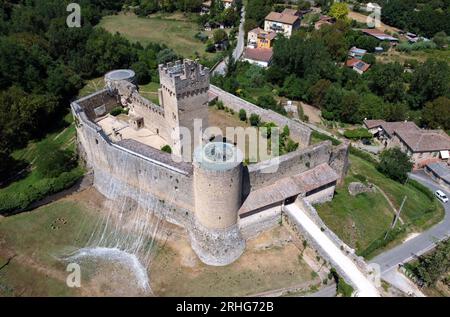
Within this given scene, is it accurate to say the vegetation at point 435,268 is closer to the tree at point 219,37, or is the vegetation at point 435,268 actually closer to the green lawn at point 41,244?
the green lawn at point 41,244

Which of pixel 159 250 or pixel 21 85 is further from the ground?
pixel 21 85

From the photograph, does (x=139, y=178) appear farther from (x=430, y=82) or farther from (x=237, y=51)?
(x=237, y=51)

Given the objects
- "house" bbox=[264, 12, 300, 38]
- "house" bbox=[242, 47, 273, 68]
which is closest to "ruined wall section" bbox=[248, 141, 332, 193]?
"house" bbox=[242, 47, 273, 68]

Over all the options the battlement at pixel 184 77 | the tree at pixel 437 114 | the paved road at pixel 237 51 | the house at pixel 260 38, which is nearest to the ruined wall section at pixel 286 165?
the battlement at pixel 184 77

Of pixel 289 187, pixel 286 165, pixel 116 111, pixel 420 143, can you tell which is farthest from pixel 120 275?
pixel 420 143

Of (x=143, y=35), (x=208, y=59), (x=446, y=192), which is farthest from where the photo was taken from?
(x=143, y=35)

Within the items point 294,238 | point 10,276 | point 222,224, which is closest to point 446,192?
point 294,238
